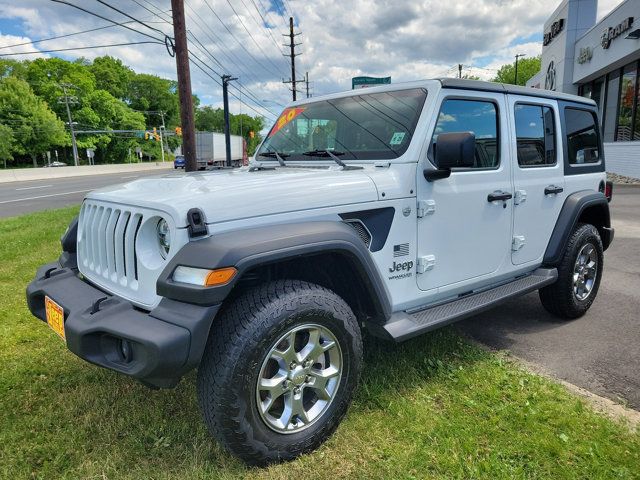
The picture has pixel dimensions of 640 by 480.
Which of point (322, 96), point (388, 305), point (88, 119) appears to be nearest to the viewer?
point (388, 305)

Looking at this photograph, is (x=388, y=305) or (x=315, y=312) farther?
(x=388, y=305)

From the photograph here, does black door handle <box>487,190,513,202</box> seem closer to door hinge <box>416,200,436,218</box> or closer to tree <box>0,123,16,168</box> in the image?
door hinge <box>416,200,436,218</box>

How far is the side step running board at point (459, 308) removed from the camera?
2.73 m

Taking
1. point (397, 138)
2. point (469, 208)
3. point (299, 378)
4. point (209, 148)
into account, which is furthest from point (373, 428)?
point (209, 148)

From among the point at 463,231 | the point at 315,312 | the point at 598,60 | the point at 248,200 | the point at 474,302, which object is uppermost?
the point at 598,60

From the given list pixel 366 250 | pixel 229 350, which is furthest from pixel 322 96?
pixel 229 350

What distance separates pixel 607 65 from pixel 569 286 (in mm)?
21334

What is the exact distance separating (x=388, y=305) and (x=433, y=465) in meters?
0.84

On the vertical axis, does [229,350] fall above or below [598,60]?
below

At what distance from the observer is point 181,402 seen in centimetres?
293

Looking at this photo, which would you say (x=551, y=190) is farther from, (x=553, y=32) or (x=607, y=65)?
(x=553, y=32)

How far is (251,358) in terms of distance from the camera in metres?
2.13

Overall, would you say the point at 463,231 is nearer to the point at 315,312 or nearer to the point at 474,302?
the point at 474,302

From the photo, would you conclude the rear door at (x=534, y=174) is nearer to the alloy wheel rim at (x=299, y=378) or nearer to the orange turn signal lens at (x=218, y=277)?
the alloy wheel rim at (x=299, y=378)
